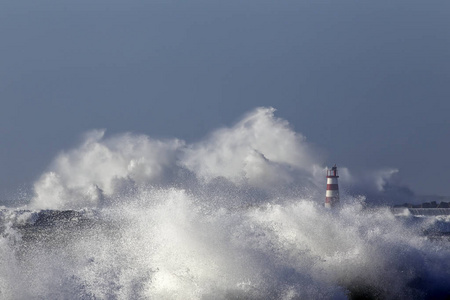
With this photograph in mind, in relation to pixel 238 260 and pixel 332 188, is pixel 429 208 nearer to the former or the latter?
pixel 332 188

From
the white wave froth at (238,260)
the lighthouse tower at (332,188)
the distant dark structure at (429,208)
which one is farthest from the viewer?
the distant dark structure at (429,208)

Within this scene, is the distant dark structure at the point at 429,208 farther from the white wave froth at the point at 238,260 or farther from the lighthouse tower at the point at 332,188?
the white wave froth at the point at 238,260

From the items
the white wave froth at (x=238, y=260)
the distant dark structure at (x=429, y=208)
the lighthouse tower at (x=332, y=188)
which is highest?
the distant dark structure at (x=429, y=208)

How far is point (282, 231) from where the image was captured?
28.2 meters

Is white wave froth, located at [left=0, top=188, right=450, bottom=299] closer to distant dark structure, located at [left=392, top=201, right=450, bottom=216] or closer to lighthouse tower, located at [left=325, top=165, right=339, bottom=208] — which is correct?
lighthouse tower, located at [left=325, top=165, right=339, bottom=208]

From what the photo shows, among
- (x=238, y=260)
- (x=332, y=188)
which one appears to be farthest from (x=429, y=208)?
(x=238, y=260)

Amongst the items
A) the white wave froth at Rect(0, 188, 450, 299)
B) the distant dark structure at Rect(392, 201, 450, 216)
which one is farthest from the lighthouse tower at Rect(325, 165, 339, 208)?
the distant dark structure at Rect(392, 201, 450, 216)

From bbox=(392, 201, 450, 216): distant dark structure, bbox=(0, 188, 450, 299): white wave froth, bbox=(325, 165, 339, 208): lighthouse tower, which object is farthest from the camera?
bbox=(392, 201, 450, 216): distant dark structure

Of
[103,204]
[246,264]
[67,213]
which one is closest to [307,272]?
[246,264]

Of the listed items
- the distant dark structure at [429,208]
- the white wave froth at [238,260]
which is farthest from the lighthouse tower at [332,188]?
the distant dark structure at [429,208]

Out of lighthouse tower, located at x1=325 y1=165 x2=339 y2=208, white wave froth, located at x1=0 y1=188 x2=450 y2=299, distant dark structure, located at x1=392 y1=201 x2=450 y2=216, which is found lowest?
white wave froth, located at x1=0 y1=188 x2=450 y2=299

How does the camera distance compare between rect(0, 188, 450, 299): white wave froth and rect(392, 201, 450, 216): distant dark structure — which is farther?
rect(392, 201, 450, 216): distant dark structure

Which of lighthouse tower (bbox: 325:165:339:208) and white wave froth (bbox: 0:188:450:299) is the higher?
lighthouse tower (bbox: 325:165:339:208)

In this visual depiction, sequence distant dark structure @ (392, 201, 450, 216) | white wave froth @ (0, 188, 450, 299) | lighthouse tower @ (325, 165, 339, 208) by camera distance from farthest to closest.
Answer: distant dark structure @ (392, 201, 450, 216) < lighthouse tower @ (325, 165, 339, 208) < white wave froth @ (0, 188, 450, 299)
